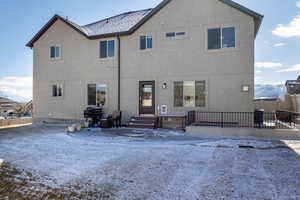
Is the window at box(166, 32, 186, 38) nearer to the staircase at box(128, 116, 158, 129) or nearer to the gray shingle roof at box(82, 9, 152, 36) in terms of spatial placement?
the gray shingle roof at box(82, 9, 152, 36)

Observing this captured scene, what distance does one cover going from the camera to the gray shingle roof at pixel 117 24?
11.7 m

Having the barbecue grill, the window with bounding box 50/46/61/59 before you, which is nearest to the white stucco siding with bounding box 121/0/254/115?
the barbecue grill

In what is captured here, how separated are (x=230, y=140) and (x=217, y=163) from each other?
2967mm

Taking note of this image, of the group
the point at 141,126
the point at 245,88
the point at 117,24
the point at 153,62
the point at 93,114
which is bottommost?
the point at 141,126

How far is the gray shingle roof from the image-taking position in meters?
11.7

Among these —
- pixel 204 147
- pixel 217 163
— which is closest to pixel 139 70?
pixel 204 147

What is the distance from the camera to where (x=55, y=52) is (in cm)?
1280

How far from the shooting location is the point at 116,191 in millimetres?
3326

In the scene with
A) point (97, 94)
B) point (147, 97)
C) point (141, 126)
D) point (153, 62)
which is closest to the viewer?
point (141, 126)

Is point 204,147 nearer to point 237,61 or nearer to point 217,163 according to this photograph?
point 217,163

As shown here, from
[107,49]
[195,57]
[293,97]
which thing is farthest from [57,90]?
[293,97]

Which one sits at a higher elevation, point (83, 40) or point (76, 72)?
point (83, 40)

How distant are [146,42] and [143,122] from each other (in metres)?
4.67

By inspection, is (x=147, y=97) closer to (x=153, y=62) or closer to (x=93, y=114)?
(x=153, y=62)
